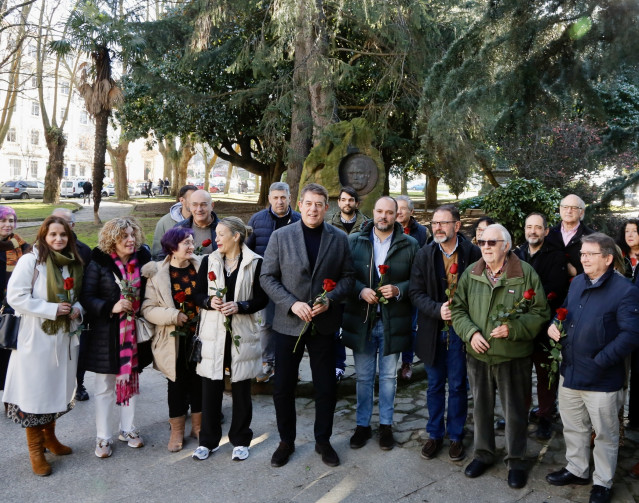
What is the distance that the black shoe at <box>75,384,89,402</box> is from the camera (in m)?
5.60

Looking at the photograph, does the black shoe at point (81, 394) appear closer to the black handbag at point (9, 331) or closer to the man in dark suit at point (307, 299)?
the black handbag at point (9, 331)

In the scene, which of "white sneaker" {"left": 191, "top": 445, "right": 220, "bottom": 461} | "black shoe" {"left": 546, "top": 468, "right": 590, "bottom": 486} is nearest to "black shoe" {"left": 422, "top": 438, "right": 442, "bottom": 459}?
"black shoe" {"left": 546, "top": 468, "right": 590, "bottom": 486}

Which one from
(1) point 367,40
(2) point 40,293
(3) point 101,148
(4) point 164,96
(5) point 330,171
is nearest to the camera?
(2) point 40,293

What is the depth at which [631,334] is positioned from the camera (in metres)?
3.52

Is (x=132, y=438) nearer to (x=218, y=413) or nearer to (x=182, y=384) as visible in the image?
(x=182, y=384)

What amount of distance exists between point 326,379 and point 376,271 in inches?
38.8

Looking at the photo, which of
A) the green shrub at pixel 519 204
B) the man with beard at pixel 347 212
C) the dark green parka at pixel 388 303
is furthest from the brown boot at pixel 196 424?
the green shrub at pixel 519 204

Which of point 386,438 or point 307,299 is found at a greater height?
point 307,299

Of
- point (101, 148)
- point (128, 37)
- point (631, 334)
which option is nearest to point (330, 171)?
point (631, 334)

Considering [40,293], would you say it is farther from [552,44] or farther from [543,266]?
[552,44]

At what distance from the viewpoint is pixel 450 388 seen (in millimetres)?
4438

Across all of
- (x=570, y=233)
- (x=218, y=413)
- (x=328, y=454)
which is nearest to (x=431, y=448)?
(x=328, y=454)

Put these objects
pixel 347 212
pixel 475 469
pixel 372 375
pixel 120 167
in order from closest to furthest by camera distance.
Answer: pixel 475 469
pixel 372 375
pixel 347 212
pixel 120 167

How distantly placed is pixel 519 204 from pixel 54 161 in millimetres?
27690
